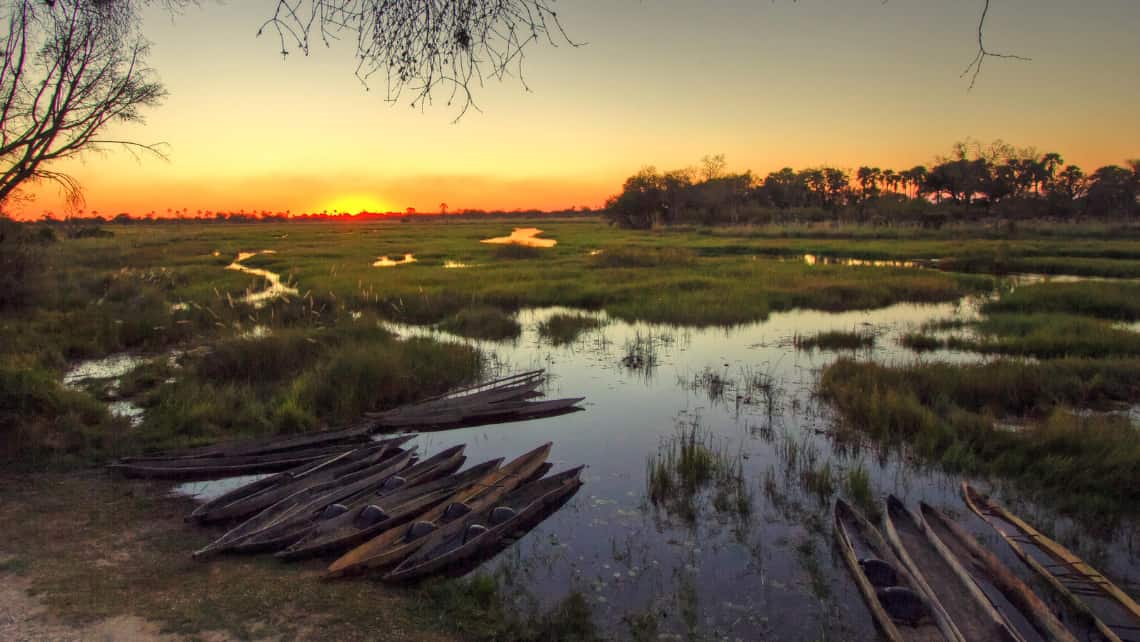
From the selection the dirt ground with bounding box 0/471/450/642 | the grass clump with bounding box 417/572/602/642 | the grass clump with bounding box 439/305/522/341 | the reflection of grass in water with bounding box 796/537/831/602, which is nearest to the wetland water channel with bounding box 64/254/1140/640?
the reflection of grass in water with bounding box 796/537/831/602

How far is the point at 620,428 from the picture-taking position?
1178cm

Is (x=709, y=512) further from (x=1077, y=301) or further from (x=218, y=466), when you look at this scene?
(x=1077, y=301)

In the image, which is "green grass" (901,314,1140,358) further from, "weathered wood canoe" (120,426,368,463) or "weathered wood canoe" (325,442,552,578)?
"weathered wood canoe" (120,426,368,463)

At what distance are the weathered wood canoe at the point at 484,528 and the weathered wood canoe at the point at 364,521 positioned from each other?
0.76m

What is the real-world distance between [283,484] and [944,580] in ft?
Result: 26.4

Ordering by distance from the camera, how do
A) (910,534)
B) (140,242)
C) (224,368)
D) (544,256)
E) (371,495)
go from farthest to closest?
(140,242) → (544,256) → (224,368) → (371,495) → (910,534)

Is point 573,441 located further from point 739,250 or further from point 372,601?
point 739,250

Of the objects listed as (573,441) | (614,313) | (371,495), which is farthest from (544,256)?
(371,495)

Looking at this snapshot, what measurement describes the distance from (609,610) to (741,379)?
30.2 ft

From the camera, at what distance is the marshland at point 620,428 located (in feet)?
20.1

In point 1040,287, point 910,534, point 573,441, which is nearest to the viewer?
point 910,534

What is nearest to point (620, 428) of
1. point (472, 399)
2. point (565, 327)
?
point (472, 399)

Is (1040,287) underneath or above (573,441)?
above

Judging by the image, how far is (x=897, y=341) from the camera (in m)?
17.5
